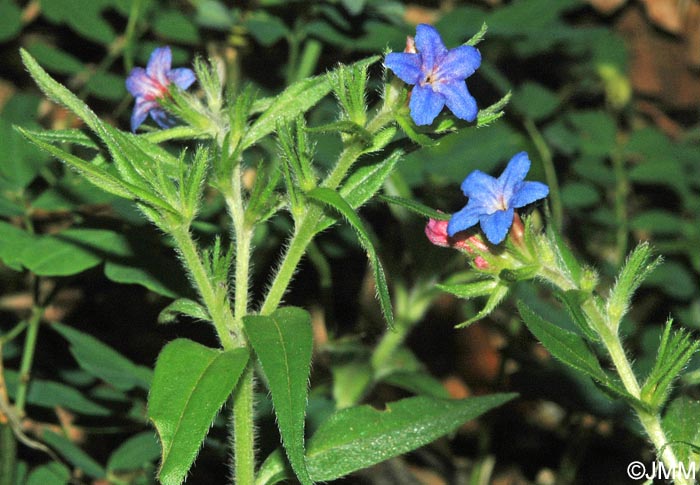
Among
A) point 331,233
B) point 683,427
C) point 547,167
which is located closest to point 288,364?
point 683,427

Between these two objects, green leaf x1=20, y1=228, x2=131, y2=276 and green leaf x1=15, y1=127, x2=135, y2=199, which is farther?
green leaf x1=20, y1=228, x2=131, y2=276

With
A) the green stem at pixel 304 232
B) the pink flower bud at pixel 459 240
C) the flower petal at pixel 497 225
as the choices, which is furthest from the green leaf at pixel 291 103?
the flower petal at pixel 497 225

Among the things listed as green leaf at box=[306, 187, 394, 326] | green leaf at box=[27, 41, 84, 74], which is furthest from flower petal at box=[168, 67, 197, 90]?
green leaf at box=[27, 41, 84, 74]

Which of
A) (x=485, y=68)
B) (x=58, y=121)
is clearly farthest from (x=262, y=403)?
(x=58, y=121)

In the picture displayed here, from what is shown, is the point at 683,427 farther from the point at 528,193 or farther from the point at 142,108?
the point at 142,108

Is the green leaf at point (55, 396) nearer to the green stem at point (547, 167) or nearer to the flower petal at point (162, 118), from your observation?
the flower petal at point (162, 118)

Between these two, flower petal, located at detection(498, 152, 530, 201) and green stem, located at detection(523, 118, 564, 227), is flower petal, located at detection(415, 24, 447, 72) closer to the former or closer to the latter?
flower petal, located at detection(498, 152, 530, 201)

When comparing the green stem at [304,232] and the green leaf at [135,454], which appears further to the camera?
the green leaf at [135,454]
